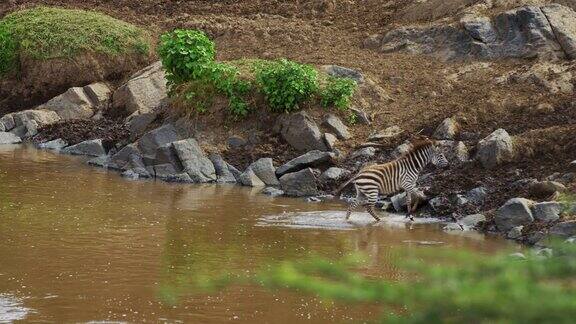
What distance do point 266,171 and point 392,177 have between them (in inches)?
116

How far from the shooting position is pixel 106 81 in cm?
2442

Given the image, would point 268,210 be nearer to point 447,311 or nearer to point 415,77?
point 415,77

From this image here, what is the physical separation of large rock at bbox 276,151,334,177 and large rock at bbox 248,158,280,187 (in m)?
0.12

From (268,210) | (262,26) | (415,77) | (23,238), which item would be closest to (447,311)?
(23,238)

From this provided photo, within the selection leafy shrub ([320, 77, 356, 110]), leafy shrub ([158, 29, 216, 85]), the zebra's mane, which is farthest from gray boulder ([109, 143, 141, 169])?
the zebra's mane

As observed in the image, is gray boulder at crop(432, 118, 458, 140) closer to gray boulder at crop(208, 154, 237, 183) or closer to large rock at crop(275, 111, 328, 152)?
large rock at crop(275, 111, 328, 152)

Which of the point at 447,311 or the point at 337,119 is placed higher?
the point at 447,311

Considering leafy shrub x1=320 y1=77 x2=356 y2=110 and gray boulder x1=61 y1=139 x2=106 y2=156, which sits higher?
leafy shrub x1=320 y1=77 x2=356 y2=110

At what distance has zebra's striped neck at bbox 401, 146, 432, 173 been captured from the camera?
52.8 ft

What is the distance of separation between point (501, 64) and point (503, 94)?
1691mm

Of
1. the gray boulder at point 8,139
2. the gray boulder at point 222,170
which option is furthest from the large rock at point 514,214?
the gray boulder at point 8,139

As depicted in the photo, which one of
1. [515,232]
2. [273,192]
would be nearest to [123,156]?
[273,192]

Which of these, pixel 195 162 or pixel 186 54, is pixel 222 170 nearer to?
pixel 195 162

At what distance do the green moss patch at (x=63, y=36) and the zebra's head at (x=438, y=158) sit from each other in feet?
34.0
